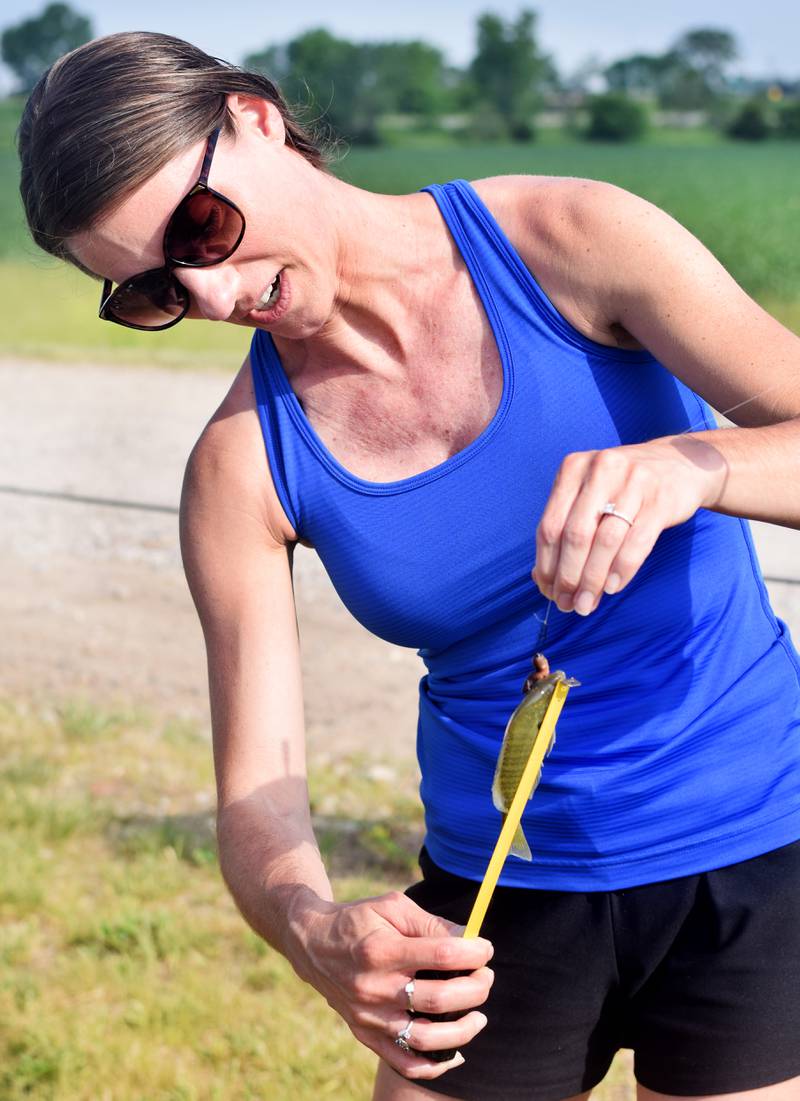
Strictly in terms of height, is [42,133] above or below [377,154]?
above

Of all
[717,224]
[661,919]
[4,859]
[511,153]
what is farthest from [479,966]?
[511,153]

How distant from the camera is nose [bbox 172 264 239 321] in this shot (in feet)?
5.46

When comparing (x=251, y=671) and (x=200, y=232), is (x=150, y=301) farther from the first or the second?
(x=251, y=671)

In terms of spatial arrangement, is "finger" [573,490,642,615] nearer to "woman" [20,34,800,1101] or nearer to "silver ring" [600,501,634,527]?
"silver ring" [600,501,634,527]

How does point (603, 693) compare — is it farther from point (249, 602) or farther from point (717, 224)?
point (717, 224)

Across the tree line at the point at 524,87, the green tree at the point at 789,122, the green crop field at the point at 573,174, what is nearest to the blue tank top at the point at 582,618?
the green crop field at the point at 573,174

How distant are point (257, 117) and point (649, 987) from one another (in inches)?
49.5

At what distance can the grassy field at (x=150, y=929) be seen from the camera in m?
3.06

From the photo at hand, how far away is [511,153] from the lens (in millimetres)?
34625

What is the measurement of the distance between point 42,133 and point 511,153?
34.6 m

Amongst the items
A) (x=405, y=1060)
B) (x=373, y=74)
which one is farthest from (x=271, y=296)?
(x=373, y=74)

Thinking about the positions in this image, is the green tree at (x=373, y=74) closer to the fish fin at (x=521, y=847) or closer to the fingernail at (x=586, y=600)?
the fish fin at (x=521, y=847)

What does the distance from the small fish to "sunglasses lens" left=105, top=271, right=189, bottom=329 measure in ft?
2.19

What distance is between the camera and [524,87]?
4806 cm
